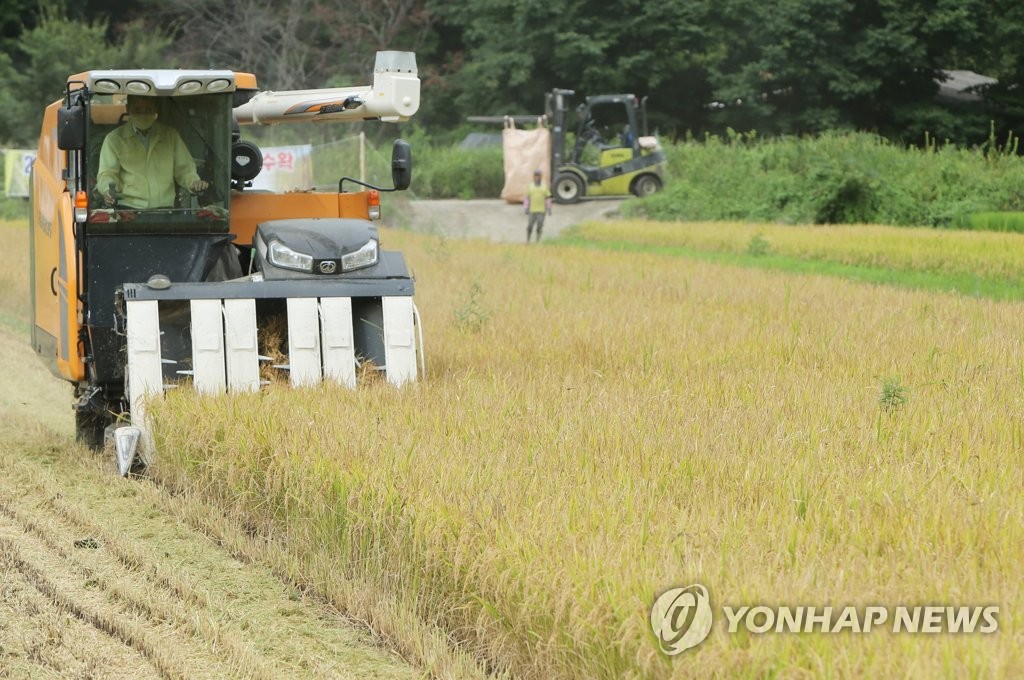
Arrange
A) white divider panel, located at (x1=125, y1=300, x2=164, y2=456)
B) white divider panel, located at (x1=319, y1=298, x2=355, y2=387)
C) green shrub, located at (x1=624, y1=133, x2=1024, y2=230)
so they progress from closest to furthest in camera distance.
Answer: white divider panel, located at (x1=125, y1=300, x2=164, y2=456) → white divider panel, located at (x1=319, y1=298, x2=355, y2=387) → green shrub, located at (x1=624, y1=133, x2=1024, y2=230)

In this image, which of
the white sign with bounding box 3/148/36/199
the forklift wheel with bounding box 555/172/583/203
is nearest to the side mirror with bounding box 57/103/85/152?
the forklift wheel with bounding box 555/172/583/203

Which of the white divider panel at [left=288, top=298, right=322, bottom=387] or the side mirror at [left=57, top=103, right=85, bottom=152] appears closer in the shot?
the side mirror at [left=57, top=103, right=85, bottom=152]

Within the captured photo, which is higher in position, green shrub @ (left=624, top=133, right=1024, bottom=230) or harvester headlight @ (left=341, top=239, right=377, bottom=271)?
harvester headlight @ (left=341, top=239, right=377, bottom=271)

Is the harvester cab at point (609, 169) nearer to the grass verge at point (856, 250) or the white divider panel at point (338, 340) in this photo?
the grass verge at point (856, 250)

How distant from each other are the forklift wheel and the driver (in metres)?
25.8

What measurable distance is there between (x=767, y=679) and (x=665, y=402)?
141 inches

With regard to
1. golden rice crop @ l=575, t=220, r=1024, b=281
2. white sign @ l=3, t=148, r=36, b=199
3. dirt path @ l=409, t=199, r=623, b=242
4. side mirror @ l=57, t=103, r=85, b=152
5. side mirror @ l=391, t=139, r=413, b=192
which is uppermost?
side mirror @ l=57, t=103, r=85, b=152

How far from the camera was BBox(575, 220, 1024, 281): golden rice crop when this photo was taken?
61.0 feet

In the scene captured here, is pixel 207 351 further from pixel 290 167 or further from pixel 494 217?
pixel 494 217

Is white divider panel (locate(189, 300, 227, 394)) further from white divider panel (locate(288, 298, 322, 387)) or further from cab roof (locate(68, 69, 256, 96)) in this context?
cab roof (locate(68, 69, 256, 96))

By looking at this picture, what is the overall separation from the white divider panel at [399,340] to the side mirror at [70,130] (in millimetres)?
1919

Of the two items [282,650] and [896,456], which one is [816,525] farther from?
[282,650]

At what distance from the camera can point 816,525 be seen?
4785 mm

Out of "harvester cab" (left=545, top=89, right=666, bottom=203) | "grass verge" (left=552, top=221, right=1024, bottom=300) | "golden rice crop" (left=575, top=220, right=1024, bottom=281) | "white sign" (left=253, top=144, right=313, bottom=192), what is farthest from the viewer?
"harvester cab" (left=545, top=89, right=666, bottom=203)
